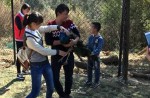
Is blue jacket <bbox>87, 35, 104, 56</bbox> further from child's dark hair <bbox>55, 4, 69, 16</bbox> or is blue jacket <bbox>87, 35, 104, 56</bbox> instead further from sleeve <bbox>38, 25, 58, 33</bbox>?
sleeve <bbox>38, 25, 58, 33</bbox>

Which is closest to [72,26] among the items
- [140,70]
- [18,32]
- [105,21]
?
[18,32]

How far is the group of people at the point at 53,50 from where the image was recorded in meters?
5.50

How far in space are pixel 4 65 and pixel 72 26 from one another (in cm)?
433

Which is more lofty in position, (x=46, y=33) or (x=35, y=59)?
(x=46, y=33)

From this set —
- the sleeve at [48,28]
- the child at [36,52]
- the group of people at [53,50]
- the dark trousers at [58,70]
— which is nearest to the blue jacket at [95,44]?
the group of people at [53,50]

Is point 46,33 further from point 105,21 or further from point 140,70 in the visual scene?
point 105,21

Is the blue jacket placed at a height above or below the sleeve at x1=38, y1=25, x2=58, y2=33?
below

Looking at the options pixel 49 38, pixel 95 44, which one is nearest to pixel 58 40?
pixel 49 38

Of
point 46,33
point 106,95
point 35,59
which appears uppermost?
point 46,33

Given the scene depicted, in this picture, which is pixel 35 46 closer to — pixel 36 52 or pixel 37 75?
pixel 36 52

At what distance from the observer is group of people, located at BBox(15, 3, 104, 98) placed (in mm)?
5496

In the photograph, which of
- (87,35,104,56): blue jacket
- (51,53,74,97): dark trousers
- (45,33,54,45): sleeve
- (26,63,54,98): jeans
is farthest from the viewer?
(87,35,104,56): blue jacket

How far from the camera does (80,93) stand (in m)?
7.24

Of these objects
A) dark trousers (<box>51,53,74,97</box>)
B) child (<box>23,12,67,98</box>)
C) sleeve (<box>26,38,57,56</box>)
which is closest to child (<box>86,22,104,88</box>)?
dark trousers (<box>51,53,74,97</box>)
